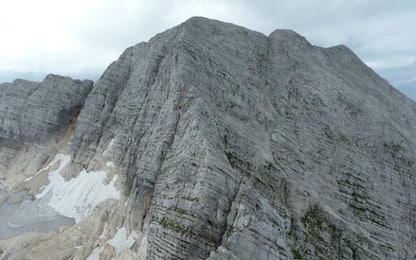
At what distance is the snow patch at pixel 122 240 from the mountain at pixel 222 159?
139 mm

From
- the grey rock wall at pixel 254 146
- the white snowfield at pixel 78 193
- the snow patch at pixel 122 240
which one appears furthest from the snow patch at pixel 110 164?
the snow patch at pixel 122 240

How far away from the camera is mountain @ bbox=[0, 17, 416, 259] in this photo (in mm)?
25578

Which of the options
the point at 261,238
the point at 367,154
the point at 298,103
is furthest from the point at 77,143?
the point at 367,154

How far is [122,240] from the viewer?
107 ft

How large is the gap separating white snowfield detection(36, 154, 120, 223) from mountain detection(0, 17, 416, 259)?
0.61ft

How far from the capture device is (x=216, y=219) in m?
24.2

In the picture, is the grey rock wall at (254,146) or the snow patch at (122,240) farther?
the snow patch at (122,240)

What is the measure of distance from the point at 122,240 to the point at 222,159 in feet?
45.2

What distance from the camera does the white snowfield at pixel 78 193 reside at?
40.2 meters

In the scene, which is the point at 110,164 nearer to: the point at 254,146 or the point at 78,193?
the point at 78,193

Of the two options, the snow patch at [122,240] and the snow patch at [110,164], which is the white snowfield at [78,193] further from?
the snow patch at [122,240]

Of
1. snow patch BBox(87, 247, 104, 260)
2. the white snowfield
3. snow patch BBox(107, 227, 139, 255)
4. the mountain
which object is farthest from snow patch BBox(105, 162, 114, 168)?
snow patch BBox(87, 247, 104, 260)

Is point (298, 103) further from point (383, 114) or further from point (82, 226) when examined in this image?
point (82, 226)

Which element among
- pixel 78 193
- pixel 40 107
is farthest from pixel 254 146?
pixel 40 107
